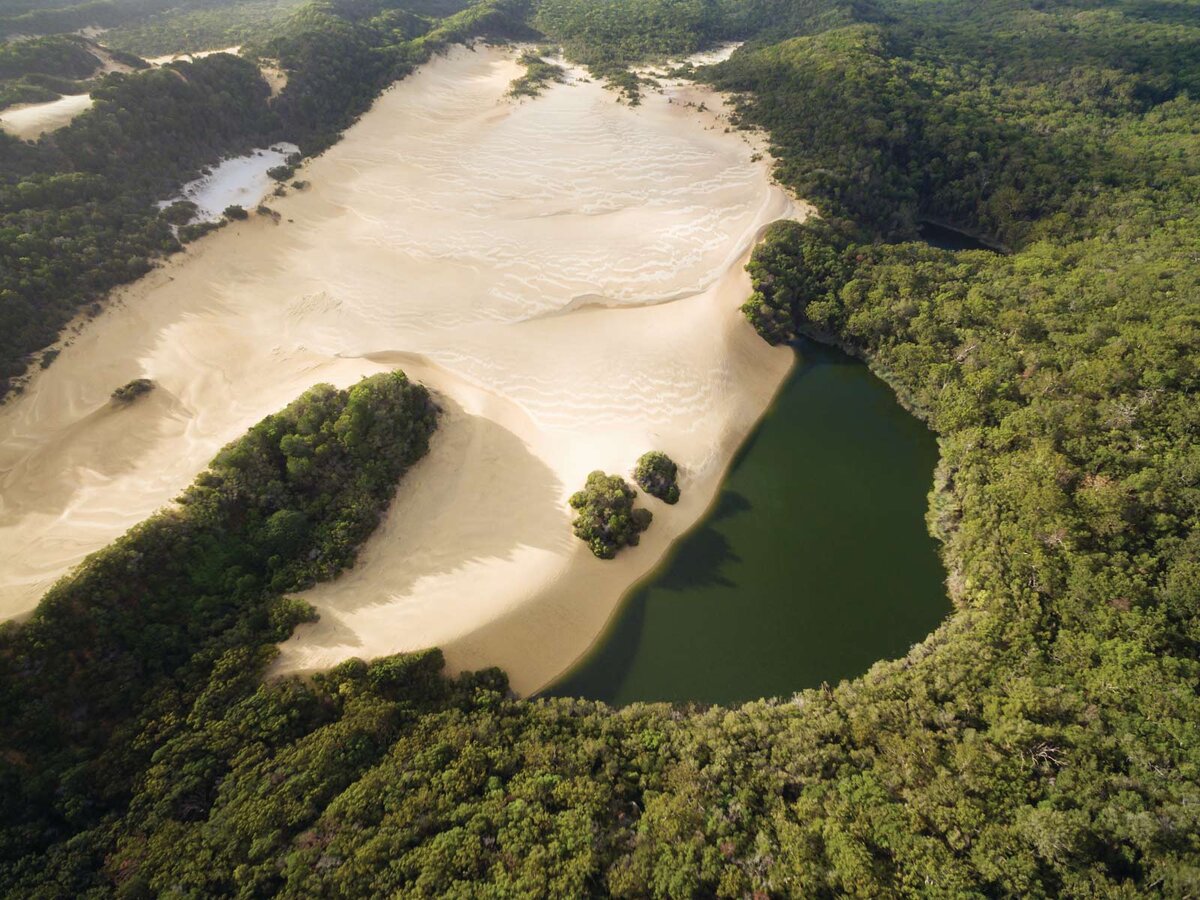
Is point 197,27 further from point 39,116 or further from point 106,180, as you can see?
point 106,180

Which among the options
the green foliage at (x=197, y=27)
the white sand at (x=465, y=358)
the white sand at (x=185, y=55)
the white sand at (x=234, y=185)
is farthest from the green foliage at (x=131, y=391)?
the green foliage at (x=197, y=27)

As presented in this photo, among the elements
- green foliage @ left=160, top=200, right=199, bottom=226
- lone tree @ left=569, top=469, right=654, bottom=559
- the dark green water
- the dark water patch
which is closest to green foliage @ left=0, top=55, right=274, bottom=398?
green foliage @ left=160, top=200, right=199, bottom=226

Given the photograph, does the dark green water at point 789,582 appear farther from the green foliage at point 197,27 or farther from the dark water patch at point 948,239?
the green foliage at point 197,27

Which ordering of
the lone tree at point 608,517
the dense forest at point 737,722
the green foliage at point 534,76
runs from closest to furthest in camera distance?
the dense forest at point 737,722 < the lone tree at point 608,517 < the green foliage at point 534,76

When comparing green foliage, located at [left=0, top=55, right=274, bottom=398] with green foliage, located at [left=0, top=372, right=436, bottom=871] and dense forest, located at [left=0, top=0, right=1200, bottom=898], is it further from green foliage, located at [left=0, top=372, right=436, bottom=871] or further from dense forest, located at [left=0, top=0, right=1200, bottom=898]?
green foliage, located at [left=0, top=372, right=436, bottom=871]

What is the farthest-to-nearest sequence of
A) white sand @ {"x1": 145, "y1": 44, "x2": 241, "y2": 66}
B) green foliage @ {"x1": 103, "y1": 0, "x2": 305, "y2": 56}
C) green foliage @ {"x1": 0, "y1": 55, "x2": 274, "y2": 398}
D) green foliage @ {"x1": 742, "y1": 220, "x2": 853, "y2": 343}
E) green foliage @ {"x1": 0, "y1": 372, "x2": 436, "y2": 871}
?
green foliage @ {"x1": 103, "y1": 0, "x2": 305, "y2": 56} → white sand @ {"x1": 145, "y1": 44, "x2": 241, "y2": 66} → green foliage @ {"x1": 742, "y1": 220, "x2": 853, "y2": 343} → green foliage @ {"x1": 0, "y1": 55, "x2": 274, "y2": 398} → green foliage @ {"x1": 0, "y1": 372, "x2": 436, "y2": 871}

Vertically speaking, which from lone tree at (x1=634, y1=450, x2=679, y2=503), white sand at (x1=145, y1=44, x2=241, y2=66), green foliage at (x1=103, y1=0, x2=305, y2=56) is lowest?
lone tree at (x1=634, y1=450, x2=679, y2=503)
